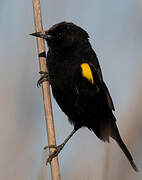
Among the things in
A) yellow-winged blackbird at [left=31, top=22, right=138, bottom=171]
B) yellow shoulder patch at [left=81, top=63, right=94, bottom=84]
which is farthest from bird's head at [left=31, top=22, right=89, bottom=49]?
yellow shoulder patch at [left=81, top=63, right=94, bottom=84]

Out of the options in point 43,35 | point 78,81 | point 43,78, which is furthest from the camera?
point 78,81

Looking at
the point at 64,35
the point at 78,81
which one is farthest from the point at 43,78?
the point at 64,35

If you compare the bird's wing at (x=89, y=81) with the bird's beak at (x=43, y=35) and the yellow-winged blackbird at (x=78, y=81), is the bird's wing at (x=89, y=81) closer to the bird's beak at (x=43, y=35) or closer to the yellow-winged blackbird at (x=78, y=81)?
the yellow-winged blackbird at (x=78, y=81)

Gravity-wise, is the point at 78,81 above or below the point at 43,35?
below

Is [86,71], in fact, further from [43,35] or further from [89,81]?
[43,35]

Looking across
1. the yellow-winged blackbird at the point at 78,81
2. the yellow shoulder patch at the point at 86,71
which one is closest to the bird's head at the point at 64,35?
the yellow-winged blackbird at the point at 78,81

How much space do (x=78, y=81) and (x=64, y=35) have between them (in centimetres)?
35

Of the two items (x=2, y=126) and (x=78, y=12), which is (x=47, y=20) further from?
(x=2, y=126)

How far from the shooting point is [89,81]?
7.61 feet

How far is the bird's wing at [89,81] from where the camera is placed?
2236mm

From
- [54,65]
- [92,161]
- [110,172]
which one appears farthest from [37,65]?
[110,172]

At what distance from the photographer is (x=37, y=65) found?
2.17 meters

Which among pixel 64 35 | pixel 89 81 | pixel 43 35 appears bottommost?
pixel 89 81

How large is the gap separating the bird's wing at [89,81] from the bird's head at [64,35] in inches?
8.6
